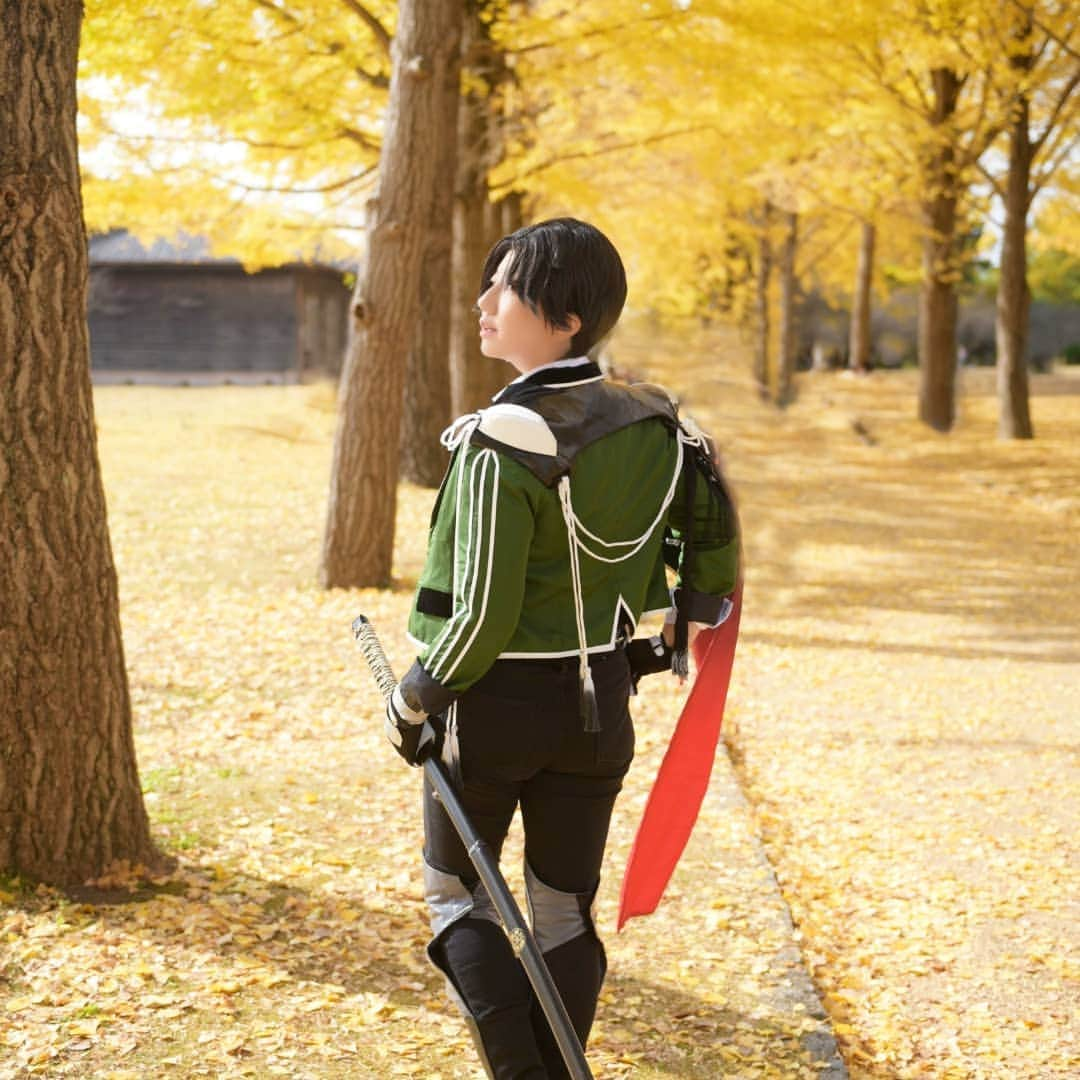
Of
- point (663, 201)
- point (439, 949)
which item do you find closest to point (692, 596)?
point (439, 949)

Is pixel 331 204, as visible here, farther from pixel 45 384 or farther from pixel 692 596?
pixel 692 596

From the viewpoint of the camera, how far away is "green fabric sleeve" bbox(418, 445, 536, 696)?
2.43 m

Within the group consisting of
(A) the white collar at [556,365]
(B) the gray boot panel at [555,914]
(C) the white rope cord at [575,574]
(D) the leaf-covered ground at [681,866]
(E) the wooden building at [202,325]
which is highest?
(E) the wooden building at [202,325]

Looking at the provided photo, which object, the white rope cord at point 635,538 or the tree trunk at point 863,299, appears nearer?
the white rope cord at point 635,538

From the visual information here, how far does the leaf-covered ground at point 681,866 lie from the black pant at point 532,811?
0.67 metres

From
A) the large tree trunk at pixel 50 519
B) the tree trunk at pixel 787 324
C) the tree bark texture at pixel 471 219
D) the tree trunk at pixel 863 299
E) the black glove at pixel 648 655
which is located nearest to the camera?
the black glove at pixel 648 655

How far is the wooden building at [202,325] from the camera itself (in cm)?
3450

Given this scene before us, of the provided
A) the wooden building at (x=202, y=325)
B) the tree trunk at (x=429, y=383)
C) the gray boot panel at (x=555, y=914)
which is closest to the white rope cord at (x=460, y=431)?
the gray boot panel at (x=555, y=914)

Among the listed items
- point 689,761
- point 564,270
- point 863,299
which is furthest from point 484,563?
point 863,299

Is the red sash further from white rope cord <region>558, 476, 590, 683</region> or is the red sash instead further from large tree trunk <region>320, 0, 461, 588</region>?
large tree trunk <region>320, 0, 461, 588</region>

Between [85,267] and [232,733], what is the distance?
2.83 metres

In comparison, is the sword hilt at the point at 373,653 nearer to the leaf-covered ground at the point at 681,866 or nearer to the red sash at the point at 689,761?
the red sash at the point at 689,761

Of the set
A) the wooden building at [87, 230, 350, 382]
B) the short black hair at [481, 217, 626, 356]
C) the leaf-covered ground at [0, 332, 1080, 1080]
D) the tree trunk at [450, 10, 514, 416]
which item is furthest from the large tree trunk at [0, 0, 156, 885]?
the wooden building at [87, 230, 350, 382]

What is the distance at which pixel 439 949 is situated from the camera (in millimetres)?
2736
